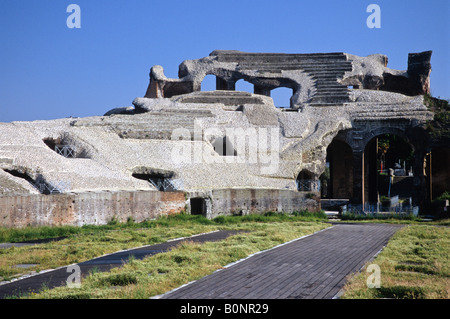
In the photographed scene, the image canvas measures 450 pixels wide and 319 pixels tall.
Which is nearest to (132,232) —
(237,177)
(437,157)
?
(237,177)

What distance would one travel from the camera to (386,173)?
157 feet

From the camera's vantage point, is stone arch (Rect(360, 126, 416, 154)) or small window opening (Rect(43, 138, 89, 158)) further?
stone arch (Rect(360, 126, 416, 154))

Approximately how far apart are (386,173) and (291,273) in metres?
40.7

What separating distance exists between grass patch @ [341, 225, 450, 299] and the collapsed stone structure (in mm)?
10385

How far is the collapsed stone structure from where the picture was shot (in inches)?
820

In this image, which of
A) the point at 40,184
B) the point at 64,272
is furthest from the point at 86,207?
the point at 64,272

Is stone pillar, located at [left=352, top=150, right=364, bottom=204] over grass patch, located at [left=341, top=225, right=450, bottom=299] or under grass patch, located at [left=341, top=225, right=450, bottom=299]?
over

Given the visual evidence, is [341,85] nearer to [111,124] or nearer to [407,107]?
[407,107]

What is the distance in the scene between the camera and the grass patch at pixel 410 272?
7703 mm

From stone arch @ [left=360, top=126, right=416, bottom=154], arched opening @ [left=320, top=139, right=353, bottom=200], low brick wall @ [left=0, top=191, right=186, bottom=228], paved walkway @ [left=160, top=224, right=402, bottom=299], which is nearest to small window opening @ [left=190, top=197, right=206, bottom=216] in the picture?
low brick wall @ [left=0, top=191, right=186, bottom=228]

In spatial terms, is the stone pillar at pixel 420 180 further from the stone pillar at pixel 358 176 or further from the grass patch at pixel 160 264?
the grass patch at pixel 160 264

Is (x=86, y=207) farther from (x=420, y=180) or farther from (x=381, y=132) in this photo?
(x=381, y=132)

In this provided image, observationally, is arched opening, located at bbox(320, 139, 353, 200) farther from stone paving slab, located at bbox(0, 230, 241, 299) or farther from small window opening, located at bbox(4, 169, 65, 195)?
stone paving slab, located at bbox(0, 230, 241, 299)

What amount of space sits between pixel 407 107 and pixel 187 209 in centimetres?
1885
